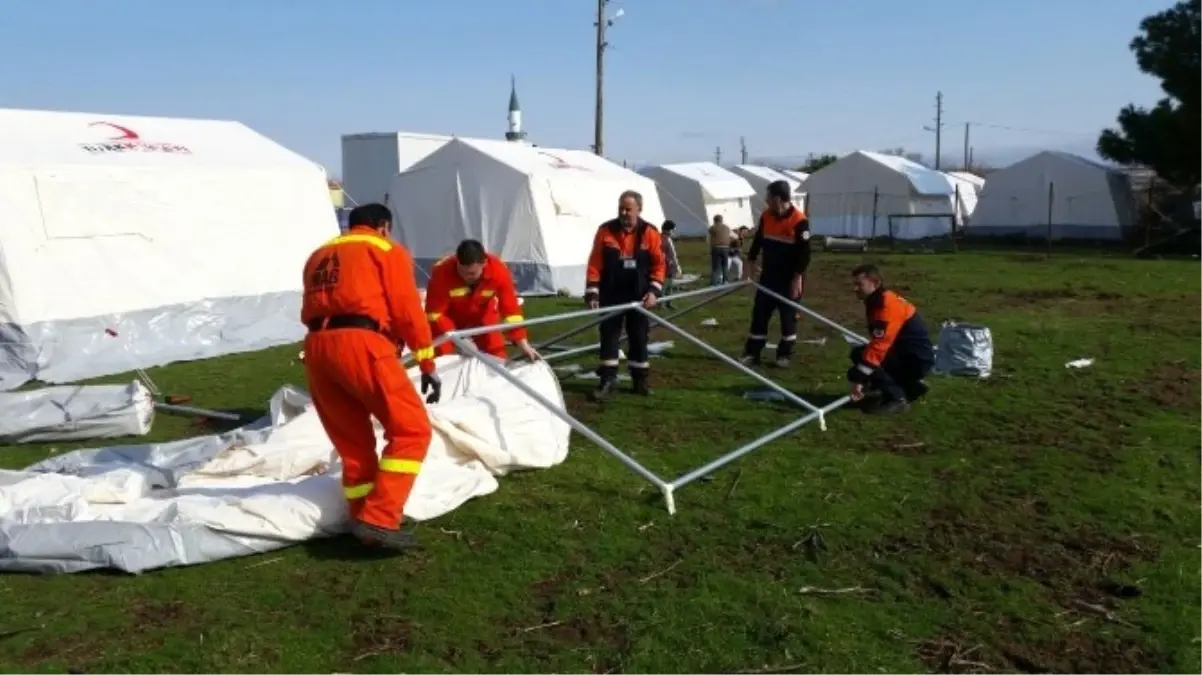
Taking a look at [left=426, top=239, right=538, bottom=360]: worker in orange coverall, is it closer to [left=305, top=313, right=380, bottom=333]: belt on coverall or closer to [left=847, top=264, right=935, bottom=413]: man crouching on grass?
[left=305, top=313, right=380, bottom=333]: belt on coverall

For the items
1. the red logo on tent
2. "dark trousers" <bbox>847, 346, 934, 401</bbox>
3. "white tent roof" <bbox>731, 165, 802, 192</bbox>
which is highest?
"white tent roof" <bbox>731, 165, 802, 192</bbox>

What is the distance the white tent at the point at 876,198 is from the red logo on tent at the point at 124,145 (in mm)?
26802

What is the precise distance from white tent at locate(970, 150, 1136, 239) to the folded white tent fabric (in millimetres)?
28067

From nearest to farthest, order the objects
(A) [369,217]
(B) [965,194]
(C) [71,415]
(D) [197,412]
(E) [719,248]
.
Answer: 1. (A) [369,217]
2. (C) [71,415]
3. (D) [197,412]
4. (E) [719,248]
5. (B) [965,194]

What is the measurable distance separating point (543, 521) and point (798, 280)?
5.09 metres

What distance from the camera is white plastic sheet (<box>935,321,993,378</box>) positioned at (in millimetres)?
9102

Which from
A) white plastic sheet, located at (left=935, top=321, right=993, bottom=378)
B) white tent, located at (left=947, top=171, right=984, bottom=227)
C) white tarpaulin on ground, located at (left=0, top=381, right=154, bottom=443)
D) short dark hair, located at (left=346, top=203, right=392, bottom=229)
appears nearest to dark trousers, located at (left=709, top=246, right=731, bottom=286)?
white plastic sheet, located at (left=935, top=321, right=993, bottom=378)

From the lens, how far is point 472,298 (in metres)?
7.27

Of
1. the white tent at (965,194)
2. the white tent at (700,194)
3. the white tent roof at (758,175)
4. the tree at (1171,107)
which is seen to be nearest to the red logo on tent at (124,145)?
the tree at (1171,107)

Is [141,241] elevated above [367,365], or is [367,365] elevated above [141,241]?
[141,241]

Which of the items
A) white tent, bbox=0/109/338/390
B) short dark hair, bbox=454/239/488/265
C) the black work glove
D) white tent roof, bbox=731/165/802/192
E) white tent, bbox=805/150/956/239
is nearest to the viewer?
the black work glove

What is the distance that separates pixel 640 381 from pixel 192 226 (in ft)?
22.1

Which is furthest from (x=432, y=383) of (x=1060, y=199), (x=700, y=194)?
(x=700, y=194)

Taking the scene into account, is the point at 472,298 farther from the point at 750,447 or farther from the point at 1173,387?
the point at 1173,387
